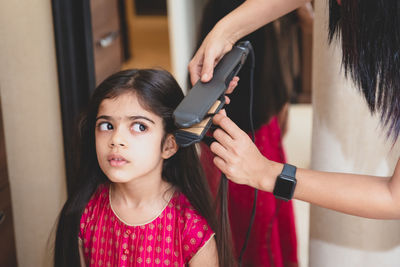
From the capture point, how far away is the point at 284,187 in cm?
100

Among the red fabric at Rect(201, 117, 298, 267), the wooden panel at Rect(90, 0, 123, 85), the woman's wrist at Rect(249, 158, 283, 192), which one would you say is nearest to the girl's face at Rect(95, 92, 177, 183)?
the woman's wrist at Rect(249, 158, 283, 192)

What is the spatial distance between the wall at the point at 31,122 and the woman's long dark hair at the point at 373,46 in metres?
0.72

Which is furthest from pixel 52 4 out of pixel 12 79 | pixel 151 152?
pixel 151 152

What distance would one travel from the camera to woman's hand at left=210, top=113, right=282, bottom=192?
1.00 m

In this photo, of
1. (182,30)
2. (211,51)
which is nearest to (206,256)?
(211,51)

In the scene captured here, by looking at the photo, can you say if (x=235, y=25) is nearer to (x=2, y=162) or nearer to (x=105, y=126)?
(x=105, y=126)

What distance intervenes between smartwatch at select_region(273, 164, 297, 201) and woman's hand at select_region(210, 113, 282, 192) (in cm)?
1

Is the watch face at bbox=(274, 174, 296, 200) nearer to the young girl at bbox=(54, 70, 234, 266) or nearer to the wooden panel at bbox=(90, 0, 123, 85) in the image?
the young girl at bbox=(54, 70, 234, 266)

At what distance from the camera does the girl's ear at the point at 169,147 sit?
1199mm

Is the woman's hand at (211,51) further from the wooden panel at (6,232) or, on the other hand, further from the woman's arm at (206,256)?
the wooden panel at (6,232)

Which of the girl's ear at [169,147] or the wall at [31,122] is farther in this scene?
the wall at [31,122]

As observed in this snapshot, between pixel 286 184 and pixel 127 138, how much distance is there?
13.2 inches

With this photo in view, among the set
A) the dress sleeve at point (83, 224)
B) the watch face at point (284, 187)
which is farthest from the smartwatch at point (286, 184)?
the dress sleeve at point (83, 224)

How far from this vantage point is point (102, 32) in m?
1.59
